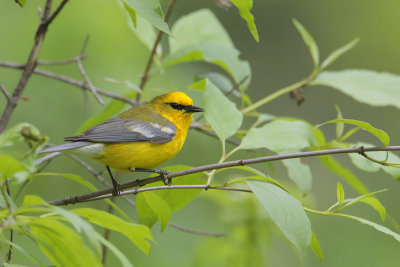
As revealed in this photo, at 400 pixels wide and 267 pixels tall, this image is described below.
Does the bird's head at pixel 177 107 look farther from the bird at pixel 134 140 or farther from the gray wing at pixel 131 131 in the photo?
the gray wing at pixel 131 131

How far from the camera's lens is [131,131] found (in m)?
3.42

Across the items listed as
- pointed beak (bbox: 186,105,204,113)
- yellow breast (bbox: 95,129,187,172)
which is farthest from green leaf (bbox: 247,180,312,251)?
pointed beak (bbox: 186,105,204,113)

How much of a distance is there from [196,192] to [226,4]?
0.83 m

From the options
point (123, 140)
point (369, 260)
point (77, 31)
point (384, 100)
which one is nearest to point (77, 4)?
point (77, 31)

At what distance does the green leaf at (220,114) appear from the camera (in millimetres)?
2410

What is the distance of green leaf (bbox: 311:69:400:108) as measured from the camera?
9.66 feet

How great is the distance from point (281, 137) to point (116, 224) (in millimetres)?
934

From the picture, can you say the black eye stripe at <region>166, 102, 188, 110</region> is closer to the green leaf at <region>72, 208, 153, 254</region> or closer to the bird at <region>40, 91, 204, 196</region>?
the bird at <region>40, 91, 204, 196</region>

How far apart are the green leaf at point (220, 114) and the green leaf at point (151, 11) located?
84 cm

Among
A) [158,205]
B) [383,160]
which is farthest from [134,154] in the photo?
[383,160]

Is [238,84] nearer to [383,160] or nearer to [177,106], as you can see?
[177,106]

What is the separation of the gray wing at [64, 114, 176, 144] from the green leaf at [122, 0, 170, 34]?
4.72 ft

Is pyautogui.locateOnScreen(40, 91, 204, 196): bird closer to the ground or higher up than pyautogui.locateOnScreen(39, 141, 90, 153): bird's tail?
closer to the ground

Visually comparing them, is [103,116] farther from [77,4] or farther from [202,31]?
[77,4]
